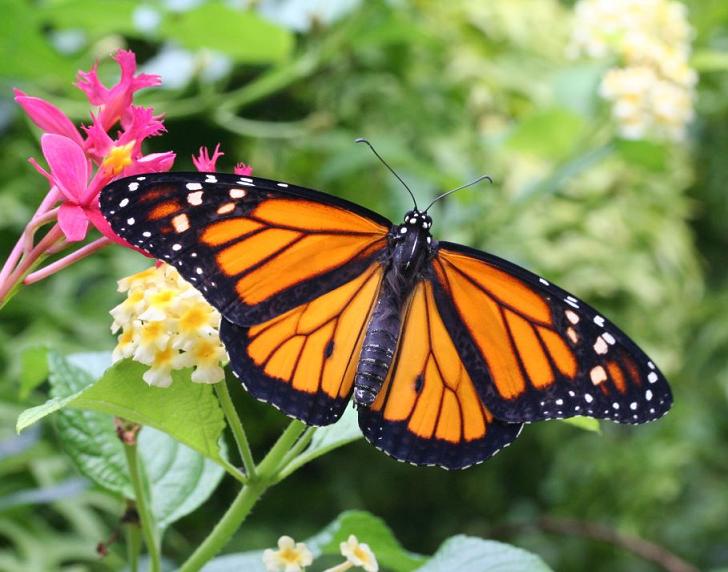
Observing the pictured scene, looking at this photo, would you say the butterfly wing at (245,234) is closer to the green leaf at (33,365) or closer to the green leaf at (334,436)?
the green leaf at (334,436)

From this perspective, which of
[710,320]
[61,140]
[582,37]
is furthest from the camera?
[710,320]

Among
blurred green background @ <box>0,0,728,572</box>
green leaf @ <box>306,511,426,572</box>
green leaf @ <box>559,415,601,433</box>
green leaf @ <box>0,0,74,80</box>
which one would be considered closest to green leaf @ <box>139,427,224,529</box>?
green leaf @ <box>306,511,426,572</box>

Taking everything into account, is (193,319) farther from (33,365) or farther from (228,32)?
(228,32)

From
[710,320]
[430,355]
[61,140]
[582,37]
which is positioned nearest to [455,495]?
[710,320]

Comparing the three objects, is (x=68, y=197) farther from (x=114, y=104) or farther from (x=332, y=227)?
(x=332, y=227)

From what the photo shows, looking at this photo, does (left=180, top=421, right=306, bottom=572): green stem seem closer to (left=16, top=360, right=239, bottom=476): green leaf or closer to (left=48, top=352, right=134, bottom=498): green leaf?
(left=16, top=360, right=239, bottom=476): green leaf

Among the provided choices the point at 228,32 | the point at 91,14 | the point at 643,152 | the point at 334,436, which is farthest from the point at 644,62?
the point at 334,436
